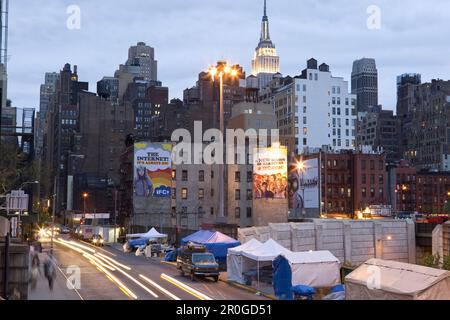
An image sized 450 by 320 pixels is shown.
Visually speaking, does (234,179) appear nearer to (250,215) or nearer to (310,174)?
(250,215)

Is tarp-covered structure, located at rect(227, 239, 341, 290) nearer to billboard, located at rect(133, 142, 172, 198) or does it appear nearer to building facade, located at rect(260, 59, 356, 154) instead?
billboard, located at rect(133, 142, 172, 198)

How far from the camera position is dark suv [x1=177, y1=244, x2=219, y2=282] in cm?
3366

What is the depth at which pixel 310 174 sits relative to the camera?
11888 centimetres

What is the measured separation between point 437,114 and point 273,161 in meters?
143

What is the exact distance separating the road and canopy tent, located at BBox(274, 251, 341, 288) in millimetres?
2652

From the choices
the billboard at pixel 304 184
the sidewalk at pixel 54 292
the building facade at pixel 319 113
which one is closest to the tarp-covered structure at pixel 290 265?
the sidewalk at pixel 54 292

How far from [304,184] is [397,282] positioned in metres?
101

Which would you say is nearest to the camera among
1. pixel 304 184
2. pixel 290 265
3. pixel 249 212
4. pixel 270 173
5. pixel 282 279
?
pixel 282 279

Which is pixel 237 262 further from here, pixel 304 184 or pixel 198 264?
pixel 304 184

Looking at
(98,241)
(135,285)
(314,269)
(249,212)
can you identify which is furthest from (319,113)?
(135,285)

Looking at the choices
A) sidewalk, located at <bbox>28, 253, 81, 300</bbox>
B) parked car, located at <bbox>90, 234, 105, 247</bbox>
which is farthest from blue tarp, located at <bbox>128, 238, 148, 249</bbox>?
sidewalk, located at <bbox>28, 253, 81, 300</bbox>

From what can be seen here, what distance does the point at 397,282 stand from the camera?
2038cm

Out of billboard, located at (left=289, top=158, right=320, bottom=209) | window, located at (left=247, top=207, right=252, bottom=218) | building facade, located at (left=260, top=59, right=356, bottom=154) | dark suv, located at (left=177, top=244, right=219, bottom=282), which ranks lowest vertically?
dark suv, located at (left=177, top=244, right=219, bottom=282)

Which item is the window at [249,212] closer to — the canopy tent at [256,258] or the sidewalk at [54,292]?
the canopy tent at [256,258]
